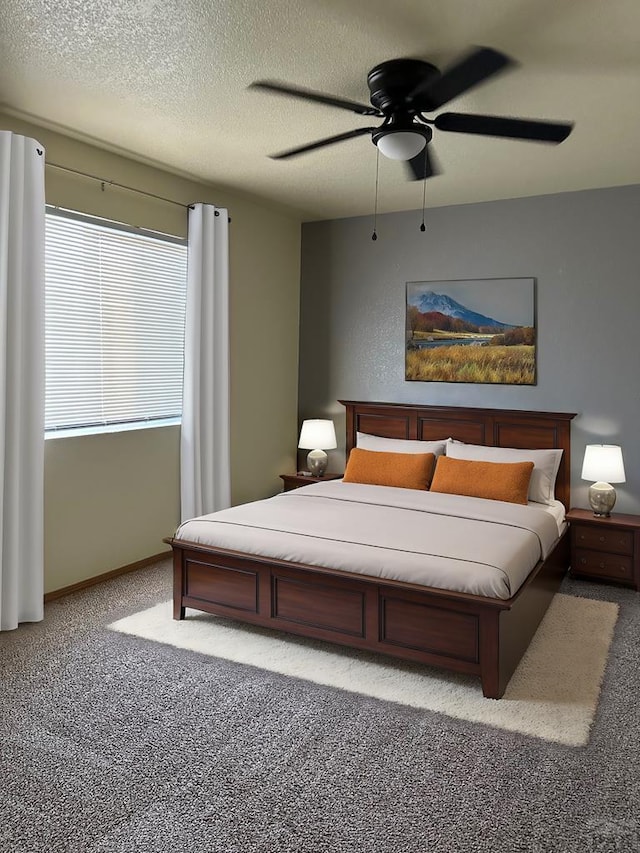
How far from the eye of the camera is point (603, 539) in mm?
4422

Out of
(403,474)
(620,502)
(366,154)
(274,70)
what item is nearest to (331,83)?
(274,70)

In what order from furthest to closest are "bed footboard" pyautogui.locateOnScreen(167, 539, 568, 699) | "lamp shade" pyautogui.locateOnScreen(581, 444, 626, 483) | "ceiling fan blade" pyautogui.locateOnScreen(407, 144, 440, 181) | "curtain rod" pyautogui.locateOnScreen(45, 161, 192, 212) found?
"lamp shade" pyautogui.locateOnScreen(581, 444, 626, 483)
"curtain rod" pyautogui.locateOnScreen(45, 161, 192, 212)
"ceiling fan blade" pyautogui.locateOnScreen(407, 144, 440, 181)
"bed footboard" pyautogui.locateOnScreen(167, 539, 568, 699)

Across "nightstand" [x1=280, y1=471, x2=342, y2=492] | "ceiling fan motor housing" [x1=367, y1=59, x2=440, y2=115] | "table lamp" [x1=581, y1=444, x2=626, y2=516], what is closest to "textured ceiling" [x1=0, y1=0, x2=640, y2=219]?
"ceiling fan motor housing" [x1=367, y1=59, x2=440, y2=115]

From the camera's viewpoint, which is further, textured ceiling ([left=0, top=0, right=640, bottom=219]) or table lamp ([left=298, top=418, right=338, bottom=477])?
table lamp ([left=298, top=418, right=338, bottom=477])

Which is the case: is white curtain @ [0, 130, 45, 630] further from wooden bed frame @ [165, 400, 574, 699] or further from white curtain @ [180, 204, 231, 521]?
white curtain @ [180, 204, 231, 521]

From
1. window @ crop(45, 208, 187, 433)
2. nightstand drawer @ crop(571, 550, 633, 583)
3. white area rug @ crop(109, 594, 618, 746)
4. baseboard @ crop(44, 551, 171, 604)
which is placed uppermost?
window @ crop(45, 208, 187, 433)

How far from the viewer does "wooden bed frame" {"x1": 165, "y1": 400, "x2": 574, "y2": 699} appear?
290 centimetres

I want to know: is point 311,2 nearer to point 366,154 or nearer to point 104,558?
point 366,154

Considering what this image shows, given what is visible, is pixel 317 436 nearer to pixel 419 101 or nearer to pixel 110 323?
pixel 110 323

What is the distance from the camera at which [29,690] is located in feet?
9.34

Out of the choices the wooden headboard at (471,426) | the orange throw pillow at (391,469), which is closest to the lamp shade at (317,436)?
the wooden headboard at (471,426)

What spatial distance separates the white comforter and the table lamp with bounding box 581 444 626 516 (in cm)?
46

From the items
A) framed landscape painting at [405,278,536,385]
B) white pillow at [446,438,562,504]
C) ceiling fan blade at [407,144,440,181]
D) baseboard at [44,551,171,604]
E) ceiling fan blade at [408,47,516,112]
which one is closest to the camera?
ceiling fan blade at [408,47,516,112]

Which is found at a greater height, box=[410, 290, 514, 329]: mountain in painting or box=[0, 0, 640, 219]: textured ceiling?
box=[0, 0, 640, 219]: textured ceiling
